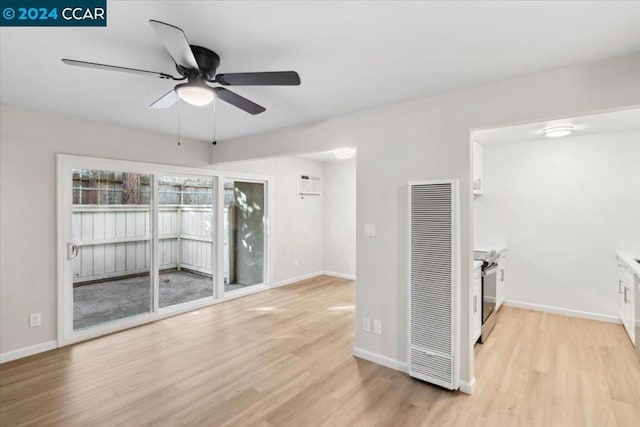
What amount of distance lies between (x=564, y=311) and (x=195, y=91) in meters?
5.30

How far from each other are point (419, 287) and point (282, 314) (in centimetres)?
233

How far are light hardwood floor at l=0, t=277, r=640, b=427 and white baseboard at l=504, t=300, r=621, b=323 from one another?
0.53 ft

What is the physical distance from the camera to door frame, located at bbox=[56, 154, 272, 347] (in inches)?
132

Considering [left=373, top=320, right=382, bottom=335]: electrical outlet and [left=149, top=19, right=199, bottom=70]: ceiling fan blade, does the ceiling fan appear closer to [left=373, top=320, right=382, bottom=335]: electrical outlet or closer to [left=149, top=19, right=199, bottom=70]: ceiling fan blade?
[left=149, top=19, right=199, bottom=70]: ceiling fan blade

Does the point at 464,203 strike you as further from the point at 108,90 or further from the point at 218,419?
the point at 108,90

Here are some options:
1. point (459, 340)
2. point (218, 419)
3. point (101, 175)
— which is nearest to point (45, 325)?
point (101, 175)

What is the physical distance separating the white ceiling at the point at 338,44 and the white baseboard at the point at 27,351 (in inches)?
97.9

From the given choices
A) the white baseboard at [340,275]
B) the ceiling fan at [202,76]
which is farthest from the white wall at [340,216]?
the ceiling fan at [202,76]

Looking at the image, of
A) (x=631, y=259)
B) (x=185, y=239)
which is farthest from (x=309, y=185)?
(x=631, y=259)

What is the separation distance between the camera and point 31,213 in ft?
10.4

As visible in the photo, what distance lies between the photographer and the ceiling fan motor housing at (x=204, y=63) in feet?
5.97

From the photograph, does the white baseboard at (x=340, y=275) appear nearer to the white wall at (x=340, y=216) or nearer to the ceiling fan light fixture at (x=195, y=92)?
the white wall at (x=340, y=216)

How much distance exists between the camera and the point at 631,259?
3.53m

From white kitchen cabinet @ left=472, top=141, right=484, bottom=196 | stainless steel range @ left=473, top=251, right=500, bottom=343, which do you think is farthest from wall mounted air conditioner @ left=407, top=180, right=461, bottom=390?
white kitchen cabinet @ left=472, top=141, right=484, bottom=196
